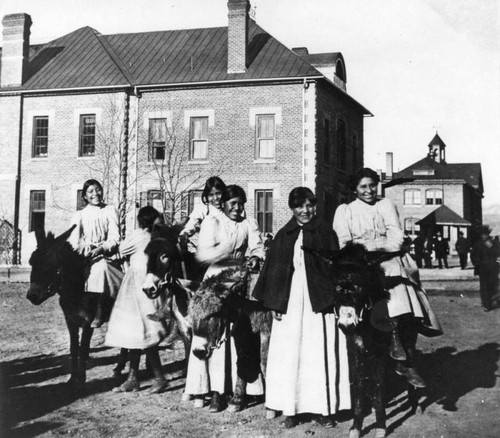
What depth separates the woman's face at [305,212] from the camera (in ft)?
16.1

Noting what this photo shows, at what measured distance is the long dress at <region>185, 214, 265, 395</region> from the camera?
17.5ft

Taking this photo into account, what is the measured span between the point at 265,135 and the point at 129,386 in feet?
58.5

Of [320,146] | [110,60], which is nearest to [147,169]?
[110,60]

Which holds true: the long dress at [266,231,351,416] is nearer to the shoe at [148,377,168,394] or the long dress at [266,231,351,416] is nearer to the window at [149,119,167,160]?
the shoe at [148,377,168,394]

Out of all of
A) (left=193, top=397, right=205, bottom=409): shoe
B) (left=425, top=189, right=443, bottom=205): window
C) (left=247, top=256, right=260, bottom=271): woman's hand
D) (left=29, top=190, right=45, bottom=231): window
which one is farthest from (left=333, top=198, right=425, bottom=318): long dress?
(left=425, top=189, right=443, bottom=205): window

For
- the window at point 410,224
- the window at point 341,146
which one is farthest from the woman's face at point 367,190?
the window at point 410,224

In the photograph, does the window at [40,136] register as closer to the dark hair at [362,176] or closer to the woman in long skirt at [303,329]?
the dark hair at [362,176]

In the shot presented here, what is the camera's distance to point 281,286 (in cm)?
480

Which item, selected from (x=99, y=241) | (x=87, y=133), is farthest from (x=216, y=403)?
(x=87, y=133)

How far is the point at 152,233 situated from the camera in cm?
593

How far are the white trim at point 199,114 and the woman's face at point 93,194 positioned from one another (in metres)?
17.1

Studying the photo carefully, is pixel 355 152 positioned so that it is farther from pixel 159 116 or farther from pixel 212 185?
pixel 212 185

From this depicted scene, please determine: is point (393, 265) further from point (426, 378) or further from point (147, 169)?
point (147, 169)

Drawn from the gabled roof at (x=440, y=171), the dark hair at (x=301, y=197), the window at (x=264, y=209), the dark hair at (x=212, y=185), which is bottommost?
the dark hair at (x=301, y=197)
